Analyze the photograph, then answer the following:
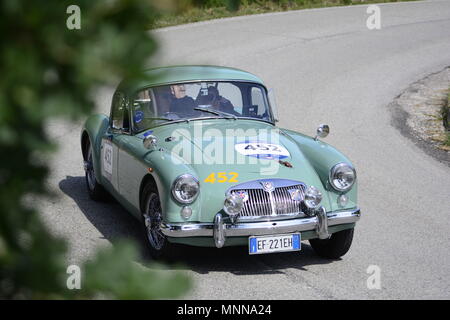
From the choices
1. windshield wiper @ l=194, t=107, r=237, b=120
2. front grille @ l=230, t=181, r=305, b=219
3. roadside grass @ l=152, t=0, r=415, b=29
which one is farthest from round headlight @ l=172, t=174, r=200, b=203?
roadside grass @ l=152, t=0, r=415, b=29

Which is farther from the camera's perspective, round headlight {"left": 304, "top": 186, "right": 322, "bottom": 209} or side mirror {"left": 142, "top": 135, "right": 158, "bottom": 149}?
side mirror {"left": 142, "top": 135, "right": 158, "bottom": 149}

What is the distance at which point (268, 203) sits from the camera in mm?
6105

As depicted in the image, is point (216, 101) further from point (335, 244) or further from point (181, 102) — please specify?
point (335, 244)

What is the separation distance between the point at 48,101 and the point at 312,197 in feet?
15.3

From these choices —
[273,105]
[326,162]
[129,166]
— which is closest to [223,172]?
[326,162]

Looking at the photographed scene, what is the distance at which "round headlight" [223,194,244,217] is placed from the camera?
5922 millimetres

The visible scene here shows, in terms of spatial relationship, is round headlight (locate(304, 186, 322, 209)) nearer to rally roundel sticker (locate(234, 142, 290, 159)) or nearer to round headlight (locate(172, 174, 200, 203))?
rally roundel sticker (locate(234, 142, 290, 159))

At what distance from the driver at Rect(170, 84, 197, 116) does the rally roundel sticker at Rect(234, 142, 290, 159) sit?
88cm

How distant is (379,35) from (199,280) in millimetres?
16233

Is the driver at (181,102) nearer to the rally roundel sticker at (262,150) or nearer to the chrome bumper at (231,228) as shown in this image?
the rally roundel sticker at (262,150)

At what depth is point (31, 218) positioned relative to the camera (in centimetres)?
186

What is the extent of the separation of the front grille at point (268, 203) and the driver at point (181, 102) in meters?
1.61

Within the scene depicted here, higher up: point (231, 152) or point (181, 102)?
point (181, 102)

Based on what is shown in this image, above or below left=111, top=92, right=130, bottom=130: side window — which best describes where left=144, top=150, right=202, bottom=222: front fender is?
below
